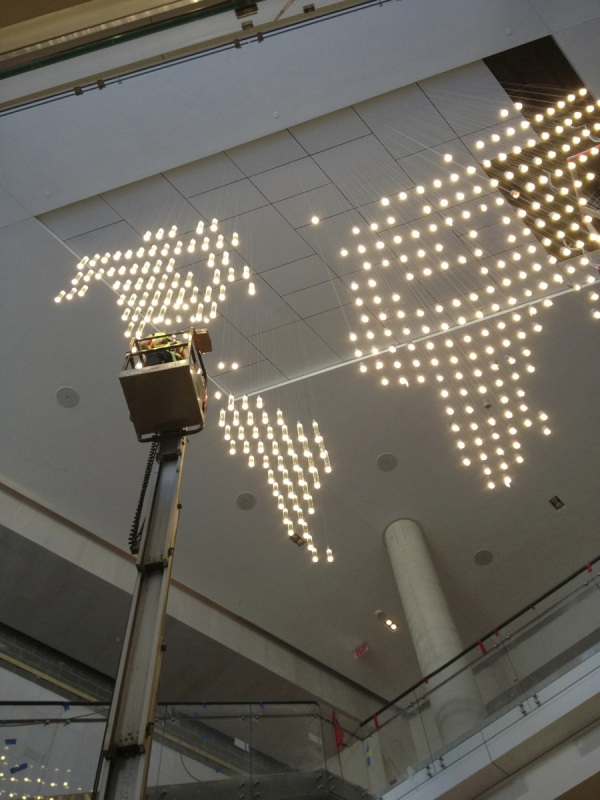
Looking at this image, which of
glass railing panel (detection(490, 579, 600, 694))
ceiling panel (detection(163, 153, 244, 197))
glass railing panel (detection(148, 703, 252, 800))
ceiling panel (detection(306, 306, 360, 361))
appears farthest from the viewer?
ceiling panel (detection(306, 306, 360, 361))

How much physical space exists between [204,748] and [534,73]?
7.59m

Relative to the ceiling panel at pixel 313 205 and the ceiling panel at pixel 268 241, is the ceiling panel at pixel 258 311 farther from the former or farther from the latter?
the ceiling panel at pixel 313 205

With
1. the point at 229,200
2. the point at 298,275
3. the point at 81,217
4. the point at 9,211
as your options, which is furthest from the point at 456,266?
the point at 9,211

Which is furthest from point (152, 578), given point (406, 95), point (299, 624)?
point (299, 624)

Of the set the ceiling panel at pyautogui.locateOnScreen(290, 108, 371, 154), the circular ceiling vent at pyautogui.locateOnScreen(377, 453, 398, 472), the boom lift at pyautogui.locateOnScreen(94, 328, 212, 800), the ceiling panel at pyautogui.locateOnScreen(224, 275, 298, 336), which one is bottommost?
the boom lift at pyautogui.locateOnScreen(94, 328, 212, 800)

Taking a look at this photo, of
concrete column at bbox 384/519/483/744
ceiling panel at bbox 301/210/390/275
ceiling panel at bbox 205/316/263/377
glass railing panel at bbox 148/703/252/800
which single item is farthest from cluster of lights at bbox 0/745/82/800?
ceiling panel at bbox 301/210/390/275

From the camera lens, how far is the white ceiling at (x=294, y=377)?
24.1 ft

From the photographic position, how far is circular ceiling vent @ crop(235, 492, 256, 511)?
10383 millimetres

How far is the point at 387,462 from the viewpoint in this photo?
10.5 metres

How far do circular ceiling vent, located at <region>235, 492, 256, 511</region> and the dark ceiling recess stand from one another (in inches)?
250

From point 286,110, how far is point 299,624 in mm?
8523

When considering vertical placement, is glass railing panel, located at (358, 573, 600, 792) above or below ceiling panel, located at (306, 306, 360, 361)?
below

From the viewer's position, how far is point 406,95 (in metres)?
7.30

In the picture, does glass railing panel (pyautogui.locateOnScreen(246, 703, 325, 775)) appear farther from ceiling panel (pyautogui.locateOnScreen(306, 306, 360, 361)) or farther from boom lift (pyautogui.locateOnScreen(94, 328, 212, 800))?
ceiling panel (pyautogui.locateOnScreen(306, 306, 360, 361))
